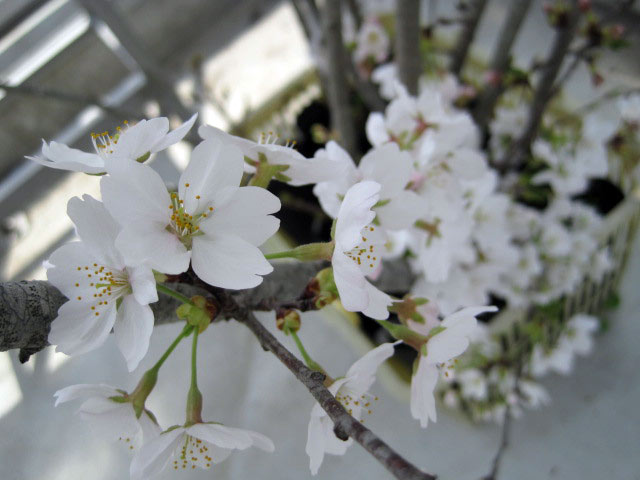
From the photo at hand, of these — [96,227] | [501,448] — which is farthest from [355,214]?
[501,448]

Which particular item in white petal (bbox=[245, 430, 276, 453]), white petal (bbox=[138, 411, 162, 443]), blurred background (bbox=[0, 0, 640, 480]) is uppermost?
white petal (bbox=[138, 411, 162, 443])

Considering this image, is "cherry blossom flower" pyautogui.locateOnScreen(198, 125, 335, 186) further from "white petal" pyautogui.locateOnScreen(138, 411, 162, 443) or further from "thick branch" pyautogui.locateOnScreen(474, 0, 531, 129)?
"thick branch" pyautogui.locateOnScreen(474, 0, 531, 129)

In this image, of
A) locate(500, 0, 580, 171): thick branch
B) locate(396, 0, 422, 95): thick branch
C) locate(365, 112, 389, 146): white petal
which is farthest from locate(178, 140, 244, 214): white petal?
locate(500, 0, 580, 171): thick branch

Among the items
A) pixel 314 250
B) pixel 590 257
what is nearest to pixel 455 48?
pixel 590 257

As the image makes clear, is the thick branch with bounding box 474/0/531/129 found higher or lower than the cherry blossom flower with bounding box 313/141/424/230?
lower

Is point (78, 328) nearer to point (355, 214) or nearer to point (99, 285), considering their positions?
point (99, 285)

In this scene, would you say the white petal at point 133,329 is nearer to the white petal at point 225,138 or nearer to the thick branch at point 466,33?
the white petal at point 225,138

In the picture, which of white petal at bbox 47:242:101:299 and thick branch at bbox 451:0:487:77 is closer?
white petal at bbox 47:242:101:299

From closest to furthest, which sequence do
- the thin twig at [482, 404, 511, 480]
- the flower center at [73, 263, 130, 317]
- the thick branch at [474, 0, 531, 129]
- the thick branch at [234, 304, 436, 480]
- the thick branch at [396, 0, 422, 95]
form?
1. the thick branch at [234, 304, 436, 480]
2. the flower center at [73, 263, 130, 317]
3. the thin twig at [482, 404, 511, 480]
4. the thick branch at [396, 0, 422, 95]
5. the thick branch at [474, 0, 531, 129]
